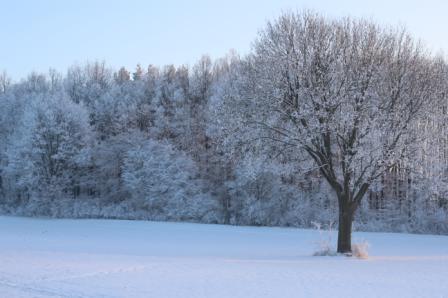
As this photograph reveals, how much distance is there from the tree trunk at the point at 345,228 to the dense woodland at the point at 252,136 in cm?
125

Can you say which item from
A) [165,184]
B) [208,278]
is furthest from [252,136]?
[165,184]

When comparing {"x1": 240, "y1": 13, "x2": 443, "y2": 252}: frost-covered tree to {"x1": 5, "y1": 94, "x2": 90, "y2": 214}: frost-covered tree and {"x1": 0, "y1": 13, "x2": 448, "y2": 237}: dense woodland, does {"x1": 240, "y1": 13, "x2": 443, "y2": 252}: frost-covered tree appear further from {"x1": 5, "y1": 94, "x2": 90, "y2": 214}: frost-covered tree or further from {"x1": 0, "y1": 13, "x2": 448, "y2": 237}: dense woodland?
{"x1": 5, "y1": 94, "x2": 90, "y2": 214}: frost-covered tree

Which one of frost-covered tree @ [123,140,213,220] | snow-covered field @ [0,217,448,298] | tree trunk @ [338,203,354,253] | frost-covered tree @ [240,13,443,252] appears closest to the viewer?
snow-covered field @ [0,217,448,298]

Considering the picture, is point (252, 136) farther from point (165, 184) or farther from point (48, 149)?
point (48, 149)

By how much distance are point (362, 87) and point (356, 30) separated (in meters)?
2.79

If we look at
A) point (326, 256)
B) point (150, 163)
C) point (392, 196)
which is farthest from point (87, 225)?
point (326, 256)

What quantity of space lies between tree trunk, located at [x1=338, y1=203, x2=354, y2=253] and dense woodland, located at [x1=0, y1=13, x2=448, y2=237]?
1.25 metres

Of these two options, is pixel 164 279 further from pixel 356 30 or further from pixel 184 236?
pixel 184 236

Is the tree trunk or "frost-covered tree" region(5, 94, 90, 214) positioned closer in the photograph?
the tree trunk

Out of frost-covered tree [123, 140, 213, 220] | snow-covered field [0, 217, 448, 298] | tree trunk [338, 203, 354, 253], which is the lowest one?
snow-covered field [0, 217, 448, 298]

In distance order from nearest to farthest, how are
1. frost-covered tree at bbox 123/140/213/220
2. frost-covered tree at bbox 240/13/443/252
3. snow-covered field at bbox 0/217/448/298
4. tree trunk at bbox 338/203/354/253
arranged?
snow-covered field at bbox 0/217/448/298 → frost-covered tree at bbox 240/13/443/252 → tree trunk at bbox 338/203/354/253 → frost-covered tree at bbox 123/140/213/220

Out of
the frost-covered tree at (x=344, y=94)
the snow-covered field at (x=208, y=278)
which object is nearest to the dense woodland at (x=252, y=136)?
the frost-covered tree at (x=344, y=94)

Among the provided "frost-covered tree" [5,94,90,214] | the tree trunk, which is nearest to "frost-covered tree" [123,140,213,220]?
"frost-covered tree" [5,94,90,214]

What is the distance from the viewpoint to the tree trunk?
24.0 metres
